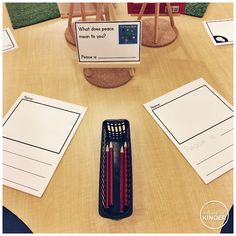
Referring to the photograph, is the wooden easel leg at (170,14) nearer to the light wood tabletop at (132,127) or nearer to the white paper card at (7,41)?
the light wood tabletop at (132,127)

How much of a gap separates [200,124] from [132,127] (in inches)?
8.6

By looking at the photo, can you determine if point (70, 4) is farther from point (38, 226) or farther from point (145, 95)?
point (38, 226)

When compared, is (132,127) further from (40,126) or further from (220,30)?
(220,30)

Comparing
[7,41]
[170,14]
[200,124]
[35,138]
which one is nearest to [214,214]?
[200,124]

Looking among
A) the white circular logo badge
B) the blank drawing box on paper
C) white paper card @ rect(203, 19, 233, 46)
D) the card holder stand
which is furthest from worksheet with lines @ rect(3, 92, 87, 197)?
white paper card @ rect(203, 19, 233, 46)

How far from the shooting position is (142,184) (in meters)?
0.93

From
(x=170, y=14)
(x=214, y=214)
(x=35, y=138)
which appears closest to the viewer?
(x=214, y=214)

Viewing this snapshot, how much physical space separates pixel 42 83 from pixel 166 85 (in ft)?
1.46

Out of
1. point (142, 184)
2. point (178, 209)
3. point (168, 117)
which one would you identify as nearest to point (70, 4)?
point (168, 117)

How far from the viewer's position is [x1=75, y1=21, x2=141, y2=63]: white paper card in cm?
104

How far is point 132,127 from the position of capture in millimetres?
1053

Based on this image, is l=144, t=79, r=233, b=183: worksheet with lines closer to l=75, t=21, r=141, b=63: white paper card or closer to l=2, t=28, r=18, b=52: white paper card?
l=75, t=21, r=141, b=63: white paper card

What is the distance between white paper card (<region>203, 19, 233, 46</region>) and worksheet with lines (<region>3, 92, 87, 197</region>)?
2.02 feet

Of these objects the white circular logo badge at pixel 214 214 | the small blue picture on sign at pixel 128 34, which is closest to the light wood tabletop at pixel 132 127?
the white circular logo badge at pixel 214 214
